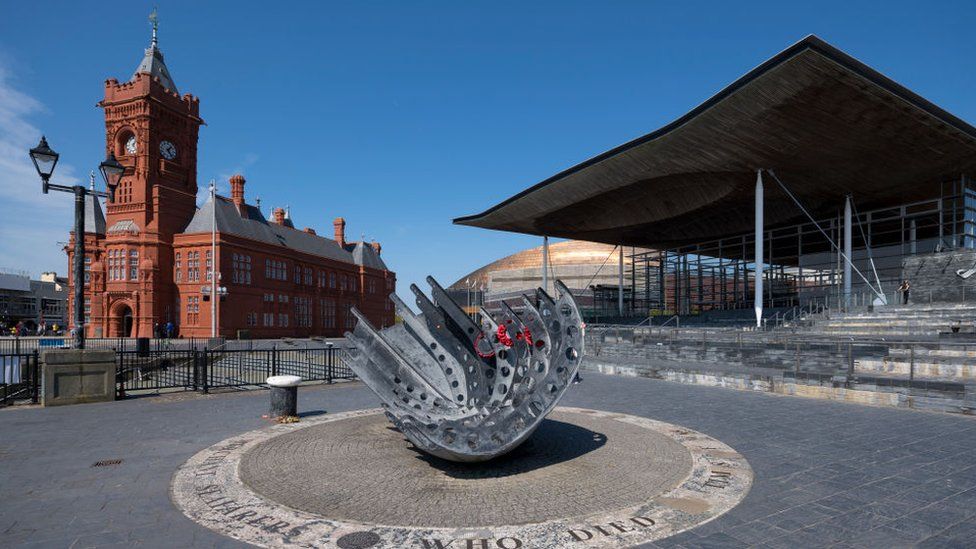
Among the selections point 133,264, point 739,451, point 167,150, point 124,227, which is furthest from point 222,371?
point 167,150

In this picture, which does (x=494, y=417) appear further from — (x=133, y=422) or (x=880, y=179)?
(x=880, y=179)


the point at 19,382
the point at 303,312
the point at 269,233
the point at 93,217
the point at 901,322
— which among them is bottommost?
the point at 303,312

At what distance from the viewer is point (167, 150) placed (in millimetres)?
51406

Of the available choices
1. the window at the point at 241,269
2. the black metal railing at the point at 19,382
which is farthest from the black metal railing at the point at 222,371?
the window at the point at 241,269

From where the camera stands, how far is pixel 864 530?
514 cm

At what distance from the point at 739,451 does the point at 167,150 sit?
192 ft

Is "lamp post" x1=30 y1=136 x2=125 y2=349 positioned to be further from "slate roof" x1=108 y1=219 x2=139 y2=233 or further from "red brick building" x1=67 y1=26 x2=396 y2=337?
"slate roof" x1=108 y1=219 x2=139 y2=233

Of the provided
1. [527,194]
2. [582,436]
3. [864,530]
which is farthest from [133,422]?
[527,194]

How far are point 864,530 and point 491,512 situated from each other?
12.5 ft

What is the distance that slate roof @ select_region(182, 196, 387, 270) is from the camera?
51.0 metres

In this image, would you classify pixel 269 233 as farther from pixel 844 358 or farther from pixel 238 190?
pixel 844 358

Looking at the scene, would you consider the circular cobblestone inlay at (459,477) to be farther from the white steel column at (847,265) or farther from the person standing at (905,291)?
the white steel column at (847,265)

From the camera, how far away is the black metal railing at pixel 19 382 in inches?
529

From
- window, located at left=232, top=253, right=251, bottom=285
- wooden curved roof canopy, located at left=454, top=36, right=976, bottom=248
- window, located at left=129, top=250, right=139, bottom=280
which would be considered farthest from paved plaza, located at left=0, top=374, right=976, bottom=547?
window, located at left=129, top=250, right=139, bottom=280
